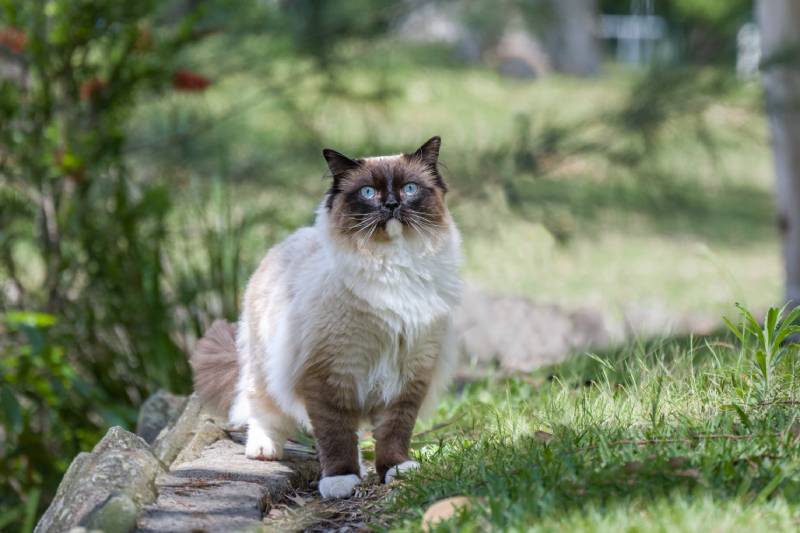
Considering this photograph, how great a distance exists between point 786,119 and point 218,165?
3.97 metres

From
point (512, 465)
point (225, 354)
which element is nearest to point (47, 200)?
point (225, 354)

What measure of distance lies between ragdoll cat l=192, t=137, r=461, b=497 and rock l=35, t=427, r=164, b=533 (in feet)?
1.72

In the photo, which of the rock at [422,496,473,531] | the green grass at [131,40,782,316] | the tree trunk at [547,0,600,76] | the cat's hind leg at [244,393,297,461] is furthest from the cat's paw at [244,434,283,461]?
the tree trunk at [547,0,600,76]

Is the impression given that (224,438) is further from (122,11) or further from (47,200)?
(122,11)

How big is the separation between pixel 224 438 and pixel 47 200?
254 centimetres

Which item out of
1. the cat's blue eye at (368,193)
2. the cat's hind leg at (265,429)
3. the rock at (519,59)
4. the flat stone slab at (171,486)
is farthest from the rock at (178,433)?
the rock at (519,59)

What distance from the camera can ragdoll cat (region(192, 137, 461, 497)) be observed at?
3186 mm

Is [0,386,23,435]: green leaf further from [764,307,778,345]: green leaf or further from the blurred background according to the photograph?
[764,307,778,345]: green leaf

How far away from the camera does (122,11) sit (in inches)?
223

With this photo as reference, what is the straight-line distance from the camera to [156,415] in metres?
4.31

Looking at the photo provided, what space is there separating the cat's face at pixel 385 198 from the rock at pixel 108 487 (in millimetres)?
910

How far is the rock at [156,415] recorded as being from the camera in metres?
4.27

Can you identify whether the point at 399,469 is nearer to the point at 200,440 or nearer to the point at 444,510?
the point at 444,510

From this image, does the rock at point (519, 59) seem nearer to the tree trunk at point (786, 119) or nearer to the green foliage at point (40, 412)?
the tree trunk at point (786, 119)
